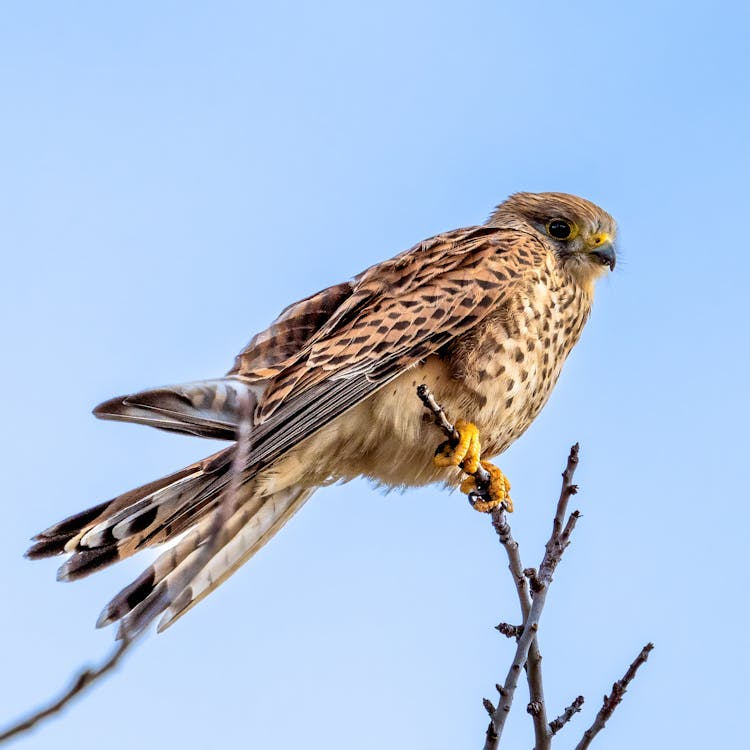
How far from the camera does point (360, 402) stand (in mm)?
3875

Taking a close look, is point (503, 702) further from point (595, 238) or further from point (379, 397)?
point (595, 238)

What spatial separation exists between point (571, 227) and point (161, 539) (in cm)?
224

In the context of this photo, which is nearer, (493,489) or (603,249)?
(493,489)

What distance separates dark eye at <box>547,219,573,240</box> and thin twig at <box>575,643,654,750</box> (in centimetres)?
246

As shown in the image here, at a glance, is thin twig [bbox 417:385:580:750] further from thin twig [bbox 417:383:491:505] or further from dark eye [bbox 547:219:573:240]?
dark eye [bbox 547:219:573:240]

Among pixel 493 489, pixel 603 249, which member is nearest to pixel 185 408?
pixel 493 489

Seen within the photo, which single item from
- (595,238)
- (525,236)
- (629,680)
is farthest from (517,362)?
(629,680)

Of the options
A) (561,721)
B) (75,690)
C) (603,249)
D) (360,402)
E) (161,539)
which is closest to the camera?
(75,690)

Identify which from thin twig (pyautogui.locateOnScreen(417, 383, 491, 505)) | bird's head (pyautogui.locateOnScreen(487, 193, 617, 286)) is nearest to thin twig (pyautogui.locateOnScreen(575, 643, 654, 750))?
thin twig (pyautogui.locateOnScreen(417, 383, 491, 505))

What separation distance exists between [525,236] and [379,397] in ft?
3.49

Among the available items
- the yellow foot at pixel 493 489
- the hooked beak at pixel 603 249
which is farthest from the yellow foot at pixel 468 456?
the hooked beak at pixel 603 249

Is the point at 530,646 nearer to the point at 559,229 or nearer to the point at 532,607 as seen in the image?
the point at 532,607

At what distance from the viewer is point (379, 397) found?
395 centimetres

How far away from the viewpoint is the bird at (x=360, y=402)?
3.60 metres
